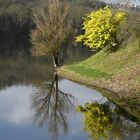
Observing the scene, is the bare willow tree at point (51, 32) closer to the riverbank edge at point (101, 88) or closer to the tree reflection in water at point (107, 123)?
the riverbank edge at point (101, 88)

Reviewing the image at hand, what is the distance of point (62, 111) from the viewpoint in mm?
30234

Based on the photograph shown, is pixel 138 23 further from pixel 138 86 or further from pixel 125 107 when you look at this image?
pixel 125 107

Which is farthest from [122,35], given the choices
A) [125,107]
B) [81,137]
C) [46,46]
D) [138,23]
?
[81,137]

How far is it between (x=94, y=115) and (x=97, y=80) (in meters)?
10.8

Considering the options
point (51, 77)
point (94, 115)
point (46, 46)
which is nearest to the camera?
point (94, 115)

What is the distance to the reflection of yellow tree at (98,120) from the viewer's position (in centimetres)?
2279

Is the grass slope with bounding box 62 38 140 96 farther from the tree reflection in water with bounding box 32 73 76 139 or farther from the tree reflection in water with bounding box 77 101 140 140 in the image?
the tree reflection in water with bounding box 77 101 140 140

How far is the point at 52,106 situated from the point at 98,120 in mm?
6599

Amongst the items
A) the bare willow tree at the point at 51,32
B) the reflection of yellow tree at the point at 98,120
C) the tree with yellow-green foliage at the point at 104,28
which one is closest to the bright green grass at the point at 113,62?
the tree with yellow-green foliage at the point at 104,28

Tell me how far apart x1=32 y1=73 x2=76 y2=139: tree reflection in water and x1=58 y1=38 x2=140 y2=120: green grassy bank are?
2.79 metres

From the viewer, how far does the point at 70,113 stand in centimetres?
2933

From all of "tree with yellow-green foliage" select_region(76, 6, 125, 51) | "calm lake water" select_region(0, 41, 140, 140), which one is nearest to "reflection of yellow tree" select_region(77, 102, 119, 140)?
"calm lake water" select_region(0, 41, 140, 140)

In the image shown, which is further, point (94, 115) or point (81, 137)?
point (94, 115)

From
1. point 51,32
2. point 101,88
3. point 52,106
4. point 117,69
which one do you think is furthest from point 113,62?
point 51,32
